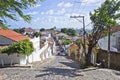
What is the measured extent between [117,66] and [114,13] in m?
6.18

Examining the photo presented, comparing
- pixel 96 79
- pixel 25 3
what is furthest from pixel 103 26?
pixel 25 3

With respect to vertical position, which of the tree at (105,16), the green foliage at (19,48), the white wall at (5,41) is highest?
the tree at (105,16)

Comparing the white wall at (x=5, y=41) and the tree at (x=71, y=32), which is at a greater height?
the tree at (x=71, y=32)

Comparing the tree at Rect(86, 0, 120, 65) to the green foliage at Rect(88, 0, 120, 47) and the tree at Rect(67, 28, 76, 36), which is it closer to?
the green foliage at Rect(88, 0, 120, 47)

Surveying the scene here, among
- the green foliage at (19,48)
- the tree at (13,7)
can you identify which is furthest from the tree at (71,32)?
the tree at (13,7)

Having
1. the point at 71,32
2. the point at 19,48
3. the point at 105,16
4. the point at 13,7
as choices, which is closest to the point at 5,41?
the point at 19,48

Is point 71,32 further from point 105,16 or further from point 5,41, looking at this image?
point 105,16

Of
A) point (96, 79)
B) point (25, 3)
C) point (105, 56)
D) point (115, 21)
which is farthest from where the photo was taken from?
point (105, 56)

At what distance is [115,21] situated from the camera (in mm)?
31219

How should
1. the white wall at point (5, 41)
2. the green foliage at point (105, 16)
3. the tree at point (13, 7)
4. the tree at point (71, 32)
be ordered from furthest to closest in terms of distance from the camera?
the tree at point (71, 32)
the white wall at point (5, 41)
the green foliage at point (105, 16)
the tree at point (13, 7)

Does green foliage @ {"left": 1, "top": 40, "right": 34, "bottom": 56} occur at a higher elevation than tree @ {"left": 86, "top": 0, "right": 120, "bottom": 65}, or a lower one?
lower

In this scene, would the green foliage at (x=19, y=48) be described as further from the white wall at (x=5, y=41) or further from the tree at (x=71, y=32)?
the tree at (x=71, y=32)

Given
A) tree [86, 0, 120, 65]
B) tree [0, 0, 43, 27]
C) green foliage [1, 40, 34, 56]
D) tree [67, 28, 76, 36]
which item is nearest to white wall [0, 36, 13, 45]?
green foliage [1, 40, 34, 56]

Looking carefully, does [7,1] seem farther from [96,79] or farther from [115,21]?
[115,21]
